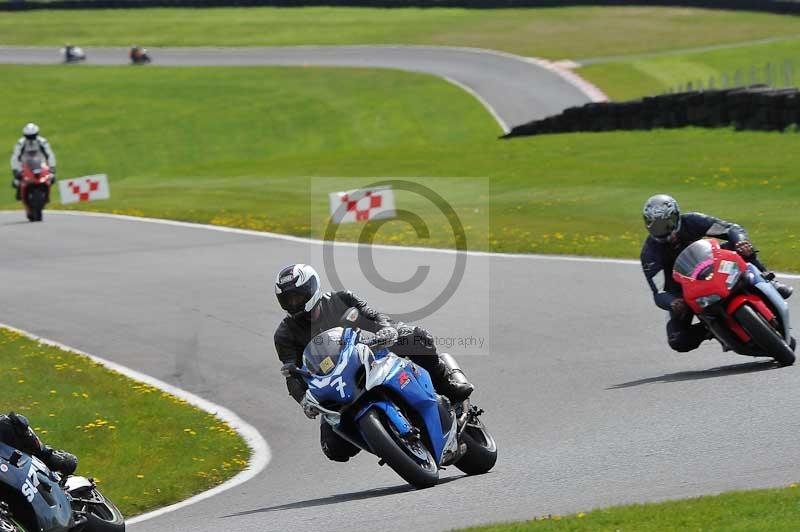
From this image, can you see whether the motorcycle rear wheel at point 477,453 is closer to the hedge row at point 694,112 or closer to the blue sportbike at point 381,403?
the blue sportbike at point 381,403

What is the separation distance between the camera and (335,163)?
118 ft

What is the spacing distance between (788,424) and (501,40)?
2231 inches

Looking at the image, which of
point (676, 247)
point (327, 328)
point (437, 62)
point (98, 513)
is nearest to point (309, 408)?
point (327, 328)

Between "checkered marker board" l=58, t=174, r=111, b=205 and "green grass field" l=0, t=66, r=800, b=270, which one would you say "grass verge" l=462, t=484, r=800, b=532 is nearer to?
"green grass field" l=0, t=66, r=800, b=270

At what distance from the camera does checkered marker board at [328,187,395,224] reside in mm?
24094

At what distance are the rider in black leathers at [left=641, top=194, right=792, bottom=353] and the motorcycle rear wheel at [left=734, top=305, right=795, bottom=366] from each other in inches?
24.7

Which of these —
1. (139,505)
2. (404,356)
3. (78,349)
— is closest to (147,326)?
(78,349)

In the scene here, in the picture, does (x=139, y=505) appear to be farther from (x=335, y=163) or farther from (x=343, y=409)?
(x=335, y=163)

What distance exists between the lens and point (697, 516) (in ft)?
23.3

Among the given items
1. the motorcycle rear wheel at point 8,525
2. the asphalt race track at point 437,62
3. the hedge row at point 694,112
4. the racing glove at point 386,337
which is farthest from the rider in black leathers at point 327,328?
the asphalt race track at point 437,62

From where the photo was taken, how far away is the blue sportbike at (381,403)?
8.66 m

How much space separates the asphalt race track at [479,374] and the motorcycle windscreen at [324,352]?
915 millimetres

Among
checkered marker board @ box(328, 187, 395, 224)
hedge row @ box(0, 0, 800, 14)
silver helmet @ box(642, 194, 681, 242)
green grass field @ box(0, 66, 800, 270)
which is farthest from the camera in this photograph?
hedge row @ box(0, 0, 800, 14)

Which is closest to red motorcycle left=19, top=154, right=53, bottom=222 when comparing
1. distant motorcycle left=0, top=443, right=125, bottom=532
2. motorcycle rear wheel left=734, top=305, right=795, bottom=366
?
motorcycle rear wheel left=734, top=305, right=795, bottom=366
